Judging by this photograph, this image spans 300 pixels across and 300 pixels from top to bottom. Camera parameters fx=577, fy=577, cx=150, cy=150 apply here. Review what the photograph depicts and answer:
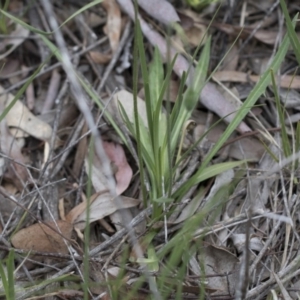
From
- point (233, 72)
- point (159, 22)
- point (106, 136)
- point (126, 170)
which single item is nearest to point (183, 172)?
point (126, 170)

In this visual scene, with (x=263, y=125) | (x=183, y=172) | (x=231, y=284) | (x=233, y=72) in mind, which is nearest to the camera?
(x=231, y=284)

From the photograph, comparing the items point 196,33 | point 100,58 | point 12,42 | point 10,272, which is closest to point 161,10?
point 196,33

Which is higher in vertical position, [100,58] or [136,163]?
[100,58]

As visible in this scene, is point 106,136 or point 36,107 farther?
point 36,107

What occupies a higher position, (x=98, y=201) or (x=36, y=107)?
(x=36, y=107)

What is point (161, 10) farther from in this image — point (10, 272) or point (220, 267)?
point (10, 272)

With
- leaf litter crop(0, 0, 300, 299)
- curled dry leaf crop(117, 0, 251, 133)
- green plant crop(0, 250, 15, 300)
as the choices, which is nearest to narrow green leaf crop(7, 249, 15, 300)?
green plant crop(0, 250, 15, 300)

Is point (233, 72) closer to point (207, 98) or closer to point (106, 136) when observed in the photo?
point (207, 98)

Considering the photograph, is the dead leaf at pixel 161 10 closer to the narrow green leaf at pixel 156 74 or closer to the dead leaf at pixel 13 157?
the narrow green leaf at pixel 156 74
